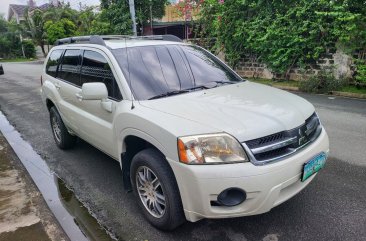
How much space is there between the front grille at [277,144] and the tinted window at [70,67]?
285 centimetres

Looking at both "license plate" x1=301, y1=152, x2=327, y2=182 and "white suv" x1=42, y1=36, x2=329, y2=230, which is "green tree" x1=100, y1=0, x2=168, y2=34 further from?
"license plate" x1=301, y1=152, x2=327, y2=182

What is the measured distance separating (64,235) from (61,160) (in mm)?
2263

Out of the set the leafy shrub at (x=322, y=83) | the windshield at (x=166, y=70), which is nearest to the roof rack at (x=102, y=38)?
the windshield at (x=166, y=70)

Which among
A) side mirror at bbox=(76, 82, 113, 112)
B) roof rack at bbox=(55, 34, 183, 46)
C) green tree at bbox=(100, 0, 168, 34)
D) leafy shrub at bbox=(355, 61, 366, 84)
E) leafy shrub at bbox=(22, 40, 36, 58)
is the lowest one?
leafy shrub at bbox=(22, 40, 36, 58)

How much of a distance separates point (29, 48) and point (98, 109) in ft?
144

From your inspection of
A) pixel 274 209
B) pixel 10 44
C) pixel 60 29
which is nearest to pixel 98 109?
pixel 274 209

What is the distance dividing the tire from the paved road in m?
0.17

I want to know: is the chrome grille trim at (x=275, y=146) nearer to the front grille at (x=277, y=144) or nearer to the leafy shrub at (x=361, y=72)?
the front grille at (x=277, y=144)

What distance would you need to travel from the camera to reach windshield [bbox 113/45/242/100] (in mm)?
3426

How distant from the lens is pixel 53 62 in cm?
545

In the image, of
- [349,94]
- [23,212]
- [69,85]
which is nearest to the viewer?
[23,212]

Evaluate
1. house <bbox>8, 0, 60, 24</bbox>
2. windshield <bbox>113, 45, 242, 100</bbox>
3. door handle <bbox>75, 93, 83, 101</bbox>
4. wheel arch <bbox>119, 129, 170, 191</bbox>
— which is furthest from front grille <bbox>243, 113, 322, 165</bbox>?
house <bbox>8, 0, 60, 24</bbox>

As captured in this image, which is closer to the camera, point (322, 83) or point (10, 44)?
point (322, 83)

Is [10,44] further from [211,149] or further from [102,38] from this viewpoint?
[211,149]
